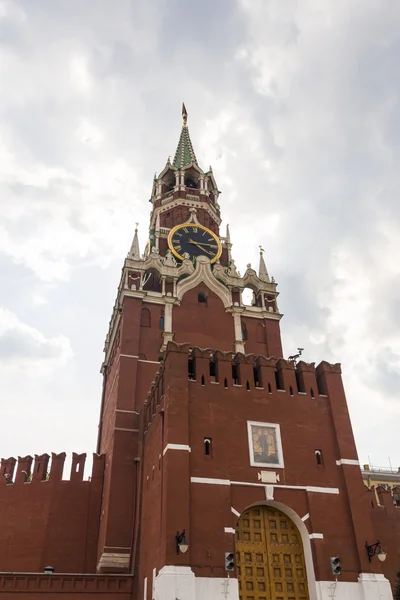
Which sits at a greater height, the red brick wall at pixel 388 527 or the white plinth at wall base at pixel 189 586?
the red brick wall at pixel 388 527

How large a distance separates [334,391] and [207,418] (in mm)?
6684

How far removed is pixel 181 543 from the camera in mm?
20297

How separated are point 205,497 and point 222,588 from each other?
3301mm

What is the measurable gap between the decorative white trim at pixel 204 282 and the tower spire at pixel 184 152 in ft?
51.6

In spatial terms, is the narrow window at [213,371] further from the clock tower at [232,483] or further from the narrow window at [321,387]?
the narrow window at [321,387]

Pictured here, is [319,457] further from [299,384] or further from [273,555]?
[273,555]

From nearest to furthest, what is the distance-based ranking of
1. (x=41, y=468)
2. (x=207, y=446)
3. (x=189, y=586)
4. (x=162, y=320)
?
(x=189, y=586) < (x=207, y=446) < (x=41, y=468) < (x=162, y=320)

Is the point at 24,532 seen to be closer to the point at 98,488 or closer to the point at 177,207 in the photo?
the point at 98,488

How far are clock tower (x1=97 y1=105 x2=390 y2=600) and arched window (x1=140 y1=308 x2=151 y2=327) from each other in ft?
11.7

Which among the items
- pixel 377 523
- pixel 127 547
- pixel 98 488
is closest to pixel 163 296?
pixel 98 488

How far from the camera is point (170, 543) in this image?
20.5 m

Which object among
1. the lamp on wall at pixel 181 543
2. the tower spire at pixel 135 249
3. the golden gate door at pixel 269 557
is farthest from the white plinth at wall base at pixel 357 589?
the tower spire at pixel 135 249

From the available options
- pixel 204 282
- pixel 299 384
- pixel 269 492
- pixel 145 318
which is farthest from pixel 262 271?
pixel 269 492

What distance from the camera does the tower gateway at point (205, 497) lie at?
71.0ft
